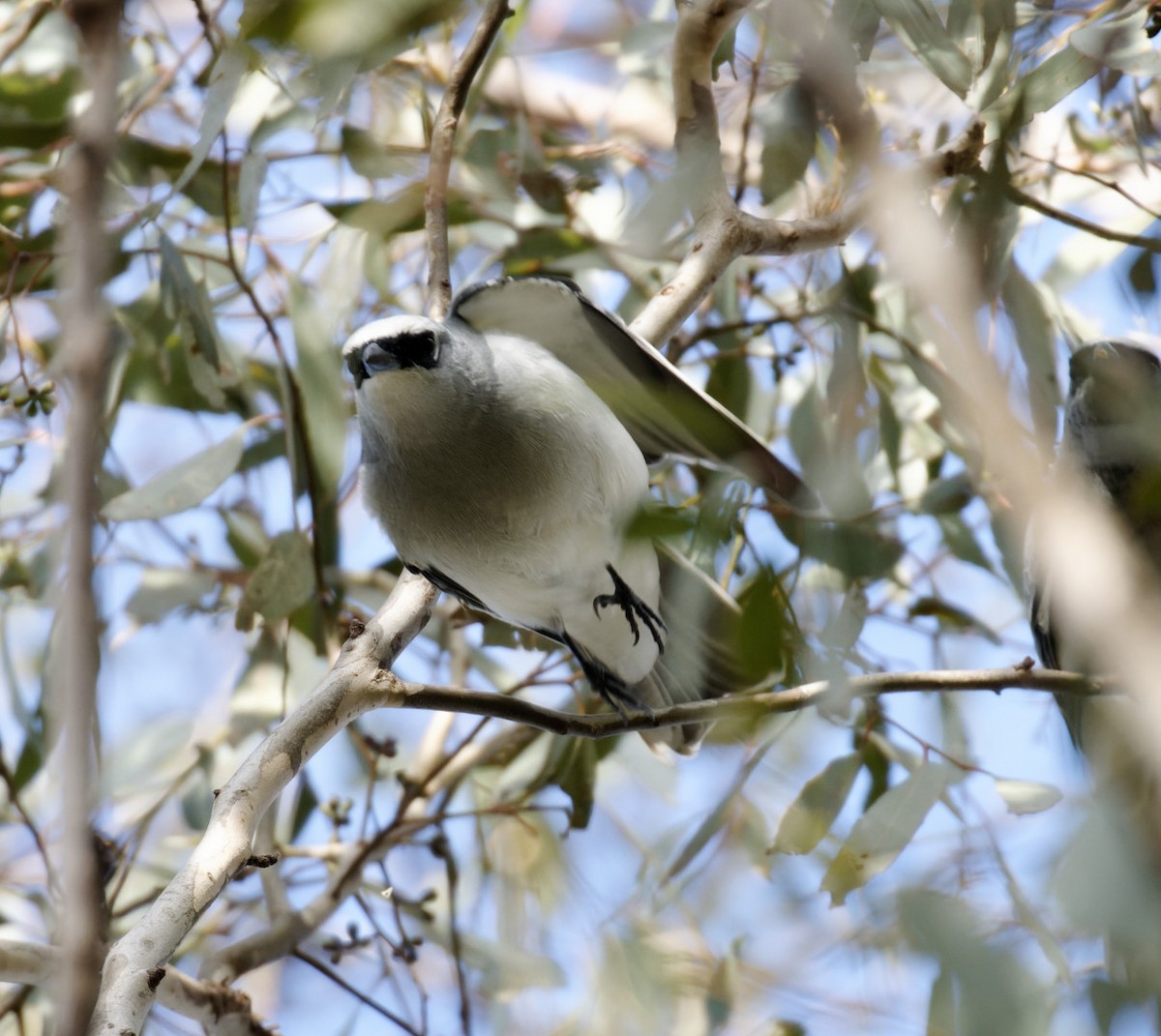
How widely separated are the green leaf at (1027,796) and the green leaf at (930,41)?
1.01 metres

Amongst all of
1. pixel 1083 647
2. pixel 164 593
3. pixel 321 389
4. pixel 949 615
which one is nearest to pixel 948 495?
pixel 949 615

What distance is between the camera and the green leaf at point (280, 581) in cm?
254

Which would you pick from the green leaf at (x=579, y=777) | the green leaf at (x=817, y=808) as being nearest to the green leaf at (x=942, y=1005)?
the green leaf at (x=817, y=808)

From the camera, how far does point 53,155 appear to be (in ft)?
10.7

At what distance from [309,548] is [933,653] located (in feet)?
4.36

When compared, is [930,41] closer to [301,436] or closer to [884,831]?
[884,831]

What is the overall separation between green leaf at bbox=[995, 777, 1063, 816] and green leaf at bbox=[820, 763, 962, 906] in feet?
0.43

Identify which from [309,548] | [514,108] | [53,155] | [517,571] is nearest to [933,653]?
[517,571]

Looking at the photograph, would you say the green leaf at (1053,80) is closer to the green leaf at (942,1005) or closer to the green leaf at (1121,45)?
the green leaf at (1121,45)

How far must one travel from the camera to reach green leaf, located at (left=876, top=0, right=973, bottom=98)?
1861 mm

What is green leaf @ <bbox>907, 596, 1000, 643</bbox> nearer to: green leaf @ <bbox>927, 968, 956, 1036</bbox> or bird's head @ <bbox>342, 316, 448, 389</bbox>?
bird's head @ <bbox>342, 316, 448, 389</bbox>

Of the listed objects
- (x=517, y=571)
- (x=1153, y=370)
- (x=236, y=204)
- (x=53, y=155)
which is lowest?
(x=517, y=571)

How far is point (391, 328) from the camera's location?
7.25 feet

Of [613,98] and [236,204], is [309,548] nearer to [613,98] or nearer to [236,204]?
[236,204]
